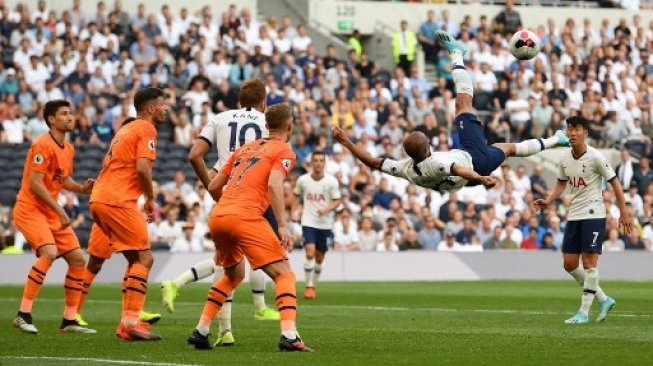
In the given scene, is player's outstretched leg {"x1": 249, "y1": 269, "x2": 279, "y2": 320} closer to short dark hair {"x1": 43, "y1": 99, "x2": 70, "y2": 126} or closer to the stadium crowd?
short dark hair {"x1": 43, "y1": 99, "x2": 70, "y2": 126}

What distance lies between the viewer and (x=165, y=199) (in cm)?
3275

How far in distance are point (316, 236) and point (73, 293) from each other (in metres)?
9.71

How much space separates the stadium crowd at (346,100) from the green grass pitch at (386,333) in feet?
22.8

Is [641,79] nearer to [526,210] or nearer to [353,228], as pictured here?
[526,210]

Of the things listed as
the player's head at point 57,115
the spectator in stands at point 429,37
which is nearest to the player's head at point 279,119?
the player's head at point 57,115

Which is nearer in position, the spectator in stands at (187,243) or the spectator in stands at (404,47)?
the spectator in stands at (187,243)

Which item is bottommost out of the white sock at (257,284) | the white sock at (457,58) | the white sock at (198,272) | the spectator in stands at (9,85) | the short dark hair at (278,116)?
the white sock at (257,284)

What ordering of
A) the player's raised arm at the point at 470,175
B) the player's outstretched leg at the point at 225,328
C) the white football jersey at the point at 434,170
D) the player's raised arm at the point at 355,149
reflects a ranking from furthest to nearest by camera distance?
the white football jersey at the point at 434,170
the player's raised arm at the point at 355,149
the player's raised arm at the point at 470,175
the player's outstretched leg at the point at 225,328

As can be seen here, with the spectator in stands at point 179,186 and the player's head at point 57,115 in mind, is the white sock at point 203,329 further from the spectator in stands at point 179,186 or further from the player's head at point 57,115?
the spectator in stands at point 179,186

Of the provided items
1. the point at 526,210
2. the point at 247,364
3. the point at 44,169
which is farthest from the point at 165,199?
the point at 247,364

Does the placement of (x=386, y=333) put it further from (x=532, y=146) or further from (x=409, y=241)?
(x=409, y=241)

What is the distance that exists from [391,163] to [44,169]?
4.10 m

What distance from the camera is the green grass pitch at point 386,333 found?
13297mm

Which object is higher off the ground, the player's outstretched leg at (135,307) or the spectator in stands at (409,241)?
the spectator in stands at (409,241)
